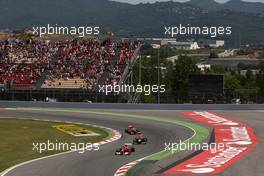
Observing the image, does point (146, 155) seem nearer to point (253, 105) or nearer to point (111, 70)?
point (253, 105)

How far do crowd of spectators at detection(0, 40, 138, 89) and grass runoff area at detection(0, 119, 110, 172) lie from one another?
1717 cm

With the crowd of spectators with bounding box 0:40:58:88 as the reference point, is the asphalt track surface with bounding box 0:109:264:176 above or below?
below

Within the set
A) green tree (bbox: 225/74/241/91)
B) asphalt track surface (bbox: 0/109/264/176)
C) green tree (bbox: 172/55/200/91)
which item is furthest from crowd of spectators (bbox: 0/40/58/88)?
green tree (bbox: 225/74/241/91)

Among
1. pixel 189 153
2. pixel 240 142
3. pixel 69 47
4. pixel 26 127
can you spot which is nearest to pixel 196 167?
pixel 189 153

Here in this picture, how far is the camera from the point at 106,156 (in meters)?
21.5

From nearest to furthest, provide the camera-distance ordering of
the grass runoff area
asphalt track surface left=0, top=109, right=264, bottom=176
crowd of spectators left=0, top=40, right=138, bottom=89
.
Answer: asphalt track surface left=0, top=109, right=264, bottom=176, the grass runoff area, crowd of spectators left=0, top=40, right=138, bottom=89

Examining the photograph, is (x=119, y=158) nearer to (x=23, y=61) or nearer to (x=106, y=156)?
(x=106, y=156)

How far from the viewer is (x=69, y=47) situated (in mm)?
61469

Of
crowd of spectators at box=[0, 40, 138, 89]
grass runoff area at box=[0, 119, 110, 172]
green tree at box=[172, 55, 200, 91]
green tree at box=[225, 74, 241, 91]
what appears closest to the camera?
grass runoff area at box=[0, 119, 110, 172]

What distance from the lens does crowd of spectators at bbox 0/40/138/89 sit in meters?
55.0

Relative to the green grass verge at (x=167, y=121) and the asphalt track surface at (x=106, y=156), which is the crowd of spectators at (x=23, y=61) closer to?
the green grass verge at (x=167, y=121)

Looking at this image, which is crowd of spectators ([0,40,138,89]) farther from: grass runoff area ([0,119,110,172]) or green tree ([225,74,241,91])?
green tree ([225,74,241,91])

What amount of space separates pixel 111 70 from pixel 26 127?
22.0 meters

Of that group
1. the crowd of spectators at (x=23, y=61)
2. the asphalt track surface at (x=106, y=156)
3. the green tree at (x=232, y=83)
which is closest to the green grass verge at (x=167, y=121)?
the asphalt track surface at (x=106, y=156)
